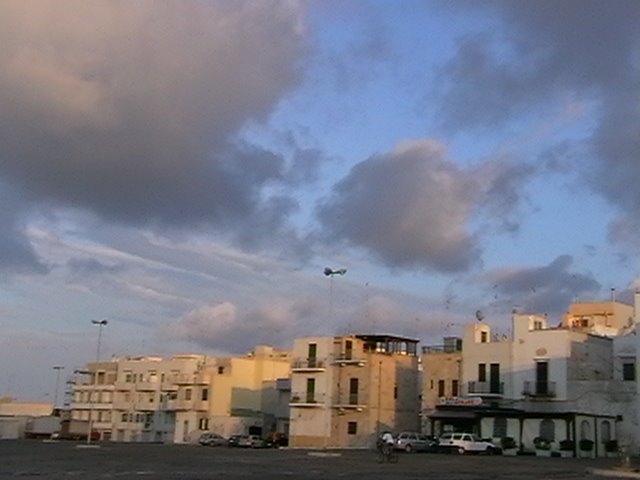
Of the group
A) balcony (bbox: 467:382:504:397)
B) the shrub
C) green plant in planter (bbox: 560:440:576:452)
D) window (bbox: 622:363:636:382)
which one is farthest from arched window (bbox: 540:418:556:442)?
window (bbox: 622:363:636:382)

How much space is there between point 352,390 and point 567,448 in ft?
80.6

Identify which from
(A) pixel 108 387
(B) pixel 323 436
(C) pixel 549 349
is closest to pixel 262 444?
(B) pixel 323 436

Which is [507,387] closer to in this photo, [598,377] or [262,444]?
[598,377]

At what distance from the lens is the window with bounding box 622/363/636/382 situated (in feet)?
233

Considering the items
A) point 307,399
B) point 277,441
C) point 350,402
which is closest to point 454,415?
point 350,402

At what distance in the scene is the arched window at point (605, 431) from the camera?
6869cm

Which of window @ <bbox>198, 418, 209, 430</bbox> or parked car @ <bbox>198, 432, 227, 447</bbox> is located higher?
window @ <bbox>198, 418, 209, 430</bbox>

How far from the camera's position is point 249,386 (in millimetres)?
112062

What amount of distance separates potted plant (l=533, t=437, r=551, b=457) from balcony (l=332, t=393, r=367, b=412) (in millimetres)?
20448

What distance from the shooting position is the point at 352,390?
84.8 meters

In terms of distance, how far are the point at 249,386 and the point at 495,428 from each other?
47.6m

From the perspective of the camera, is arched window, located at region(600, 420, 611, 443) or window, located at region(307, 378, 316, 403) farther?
window, located at region(307, 378, 316, 403)

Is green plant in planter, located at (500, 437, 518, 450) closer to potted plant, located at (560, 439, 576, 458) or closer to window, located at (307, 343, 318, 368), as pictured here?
potted plant, located at (560, 439, 576, 458)

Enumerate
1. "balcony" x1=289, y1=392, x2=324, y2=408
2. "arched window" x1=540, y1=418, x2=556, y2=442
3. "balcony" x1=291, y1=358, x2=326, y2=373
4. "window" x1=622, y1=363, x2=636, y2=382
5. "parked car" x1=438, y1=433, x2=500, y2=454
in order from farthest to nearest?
"balcony" x1=291, y1=358, x2=326, y2=373, "balcony" x1=289, y1=392, x2=324, y2=408, "window" x1=622, y1=363, x2=636, y2=382, "arched window" x1=540, y1=418, x2=556, y2=442, "parked car" x1=438, y1=433, x2=500, y2=454
